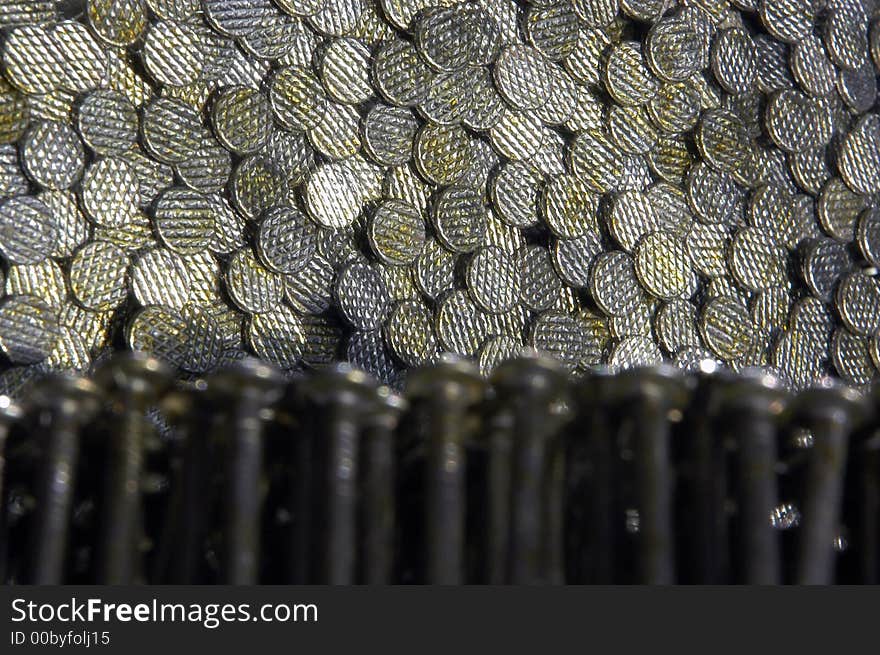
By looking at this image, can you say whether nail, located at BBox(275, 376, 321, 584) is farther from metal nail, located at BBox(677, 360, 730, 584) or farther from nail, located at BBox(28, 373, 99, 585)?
metal nail, located at BBox(677, 360, 730, 584)

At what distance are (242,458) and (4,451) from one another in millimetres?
154

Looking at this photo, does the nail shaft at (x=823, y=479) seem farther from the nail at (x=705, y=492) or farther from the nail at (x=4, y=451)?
the nail at (x=4, y=451)

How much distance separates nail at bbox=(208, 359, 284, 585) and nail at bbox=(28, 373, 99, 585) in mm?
77

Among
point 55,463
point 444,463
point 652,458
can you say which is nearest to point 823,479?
point 652,458

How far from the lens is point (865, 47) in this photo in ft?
4.46

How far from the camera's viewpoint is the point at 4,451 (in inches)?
27.1

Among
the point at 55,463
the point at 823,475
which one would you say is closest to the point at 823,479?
the point at 823,475

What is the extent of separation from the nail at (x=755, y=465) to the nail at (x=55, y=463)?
0.38 meters

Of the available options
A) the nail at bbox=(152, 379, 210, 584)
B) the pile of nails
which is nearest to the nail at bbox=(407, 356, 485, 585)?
the pile of nails

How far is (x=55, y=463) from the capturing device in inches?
25.6

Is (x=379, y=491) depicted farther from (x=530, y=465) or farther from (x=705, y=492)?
(x=705, y=492)

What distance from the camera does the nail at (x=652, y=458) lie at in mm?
664

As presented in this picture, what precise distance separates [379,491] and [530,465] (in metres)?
0.09

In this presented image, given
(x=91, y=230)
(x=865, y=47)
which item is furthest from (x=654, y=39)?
(x=91, y=230)
